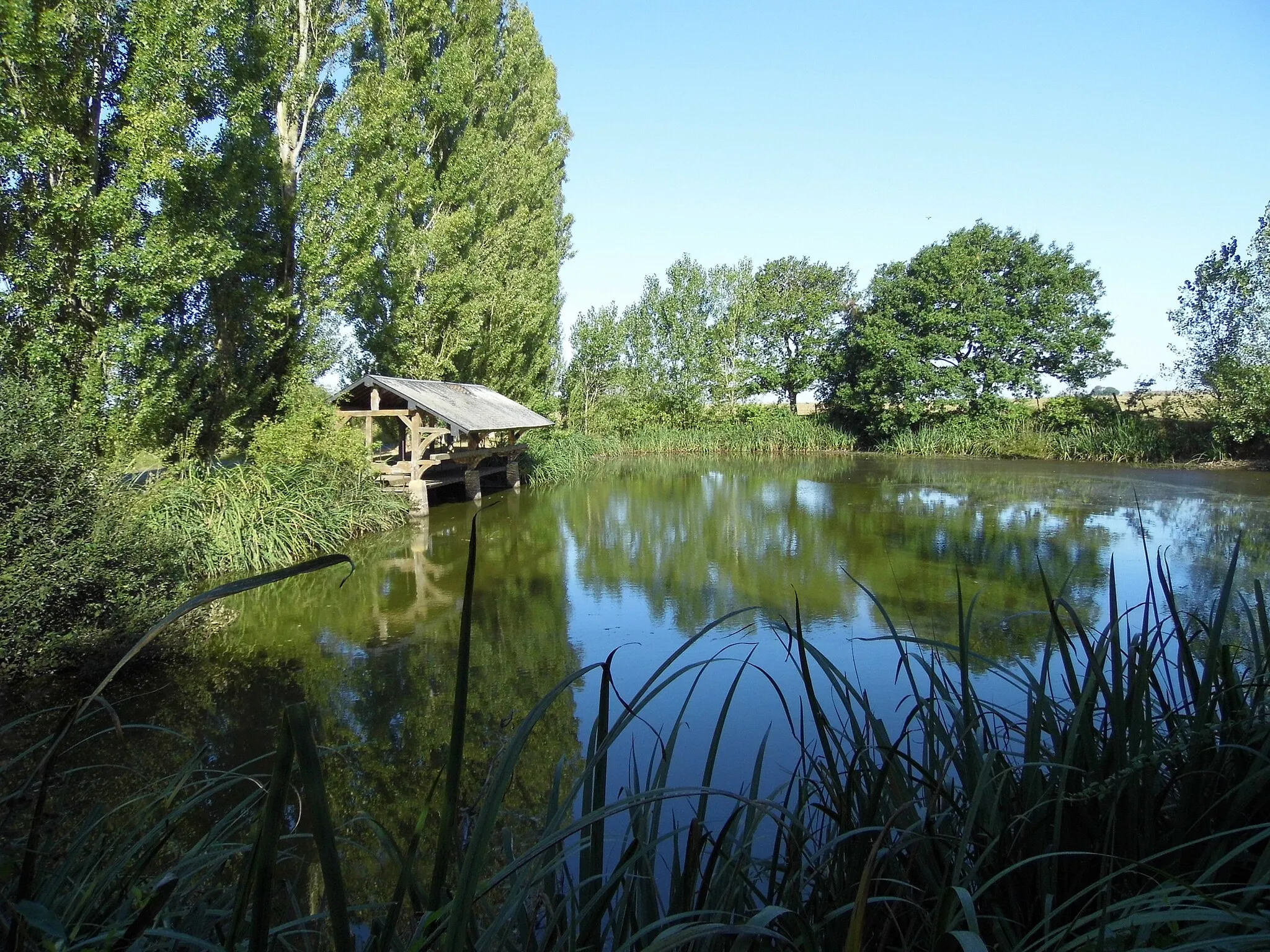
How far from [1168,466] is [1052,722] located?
2094 centimetres

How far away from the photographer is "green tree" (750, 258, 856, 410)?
30969mm

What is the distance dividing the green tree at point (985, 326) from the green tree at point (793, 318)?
14.8 ft

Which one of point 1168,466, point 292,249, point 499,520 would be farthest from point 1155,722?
point 1168,466

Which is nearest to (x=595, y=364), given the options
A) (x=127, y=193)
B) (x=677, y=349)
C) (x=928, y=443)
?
→ (x=677, y=349)

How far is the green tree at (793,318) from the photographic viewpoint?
30969mm

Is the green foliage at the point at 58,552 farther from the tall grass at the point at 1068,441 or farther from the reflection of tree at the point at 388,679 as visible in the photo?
the tall grass at the point at 1068,441

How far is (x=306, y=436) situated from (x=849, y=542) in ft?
24.7

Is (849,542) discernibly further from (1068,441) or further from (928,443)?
(928,443)

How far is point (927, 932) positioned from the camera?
1661 millimetres

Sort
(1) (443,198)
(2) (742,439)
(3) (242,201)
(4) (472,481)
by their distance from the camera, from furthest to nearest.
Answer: (2) (742,439) < (1) (443,198) < (4) (472,481) < (3) (242,201)

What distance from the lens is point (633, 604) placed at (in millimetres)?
8016

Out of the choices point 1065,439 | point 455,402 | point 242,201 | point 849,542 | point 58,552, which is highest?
point 242,201

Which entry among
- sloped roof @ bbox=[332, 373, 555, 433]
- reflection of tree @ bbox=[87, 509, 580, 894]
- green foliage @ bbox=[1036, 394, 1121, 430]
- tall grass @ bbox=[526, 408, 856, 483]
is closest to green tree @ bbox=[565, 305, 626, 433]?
tall grass @ bbox=[526, 408, 856, 483]

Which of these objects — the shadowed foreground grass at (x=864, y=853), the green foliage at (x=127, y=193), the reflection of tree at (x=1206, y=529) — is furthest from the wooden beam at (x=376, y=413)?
the shadowed foreground grass at (x=864, y=853)
